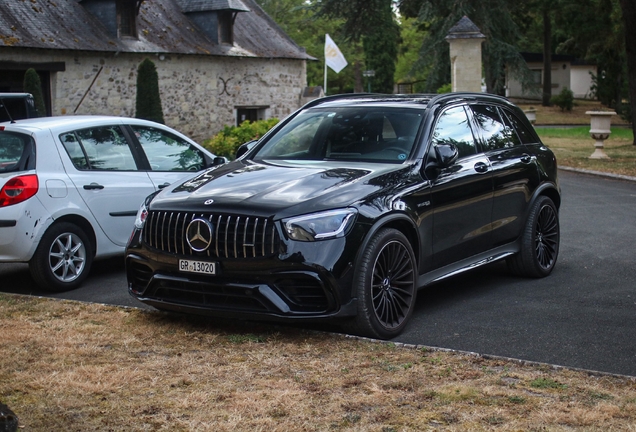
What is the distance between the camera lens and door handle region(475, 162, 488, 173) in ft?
26.2

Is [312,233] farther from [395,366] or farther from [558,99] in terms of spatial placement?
[558,99]

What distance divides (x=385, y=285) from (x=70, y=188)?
347 cm

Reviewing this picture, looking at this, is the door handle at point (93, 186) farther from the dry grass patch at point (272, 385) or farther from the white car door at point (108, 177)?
the dry grass patch at point (272, 385)

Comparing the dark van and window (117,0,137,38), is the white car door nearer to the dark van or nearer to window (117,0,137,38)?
the dark van

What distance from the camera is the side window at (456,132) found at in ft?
25.5

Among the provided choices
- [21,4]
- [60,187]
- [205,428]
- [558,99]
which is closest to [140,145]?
[60,187]

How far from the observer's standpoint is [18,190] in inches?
324

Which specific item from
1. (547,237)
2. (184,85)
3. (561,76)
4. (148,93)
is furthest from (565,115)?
(547,237)

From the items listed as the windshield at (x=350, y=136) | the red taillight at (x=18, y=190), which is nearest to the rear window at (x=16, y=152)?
the red taillight at (x=18, y=190)

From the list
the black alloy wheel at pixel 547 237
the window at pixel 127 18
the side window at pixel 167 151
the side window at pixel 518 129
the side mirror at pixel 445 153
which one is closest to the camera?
the side mirror at pixel 445 153

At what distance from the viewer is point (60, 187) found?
8.51 meters

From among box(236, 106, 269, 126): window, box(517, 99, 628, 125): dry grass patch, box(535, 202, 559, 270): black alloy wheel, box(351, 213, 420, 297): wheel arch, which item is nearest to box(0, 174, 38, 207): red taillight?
box(351, 213, 420, 297): wheel arch

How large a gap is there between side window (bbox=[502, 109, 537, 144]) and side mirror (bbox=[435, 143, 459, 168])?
1.80m

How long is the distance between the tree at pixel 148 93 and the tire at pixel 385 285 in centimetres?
2284
